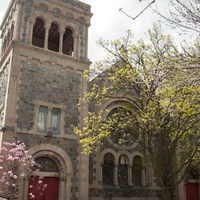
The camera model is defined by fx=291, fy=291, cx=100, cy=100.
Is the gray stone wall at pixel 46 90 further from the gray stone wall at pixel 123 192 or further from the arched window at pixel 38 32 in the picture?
the arched window at pixel 38 32

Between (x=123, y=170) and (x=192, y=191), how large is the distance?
608 cm

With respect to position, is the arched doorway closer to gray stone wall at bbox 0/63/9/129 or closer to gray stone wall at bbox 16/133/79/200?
gray stone wall at bbox 16/133/79/200

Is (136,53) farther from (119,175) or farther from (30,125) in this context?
(119,175)

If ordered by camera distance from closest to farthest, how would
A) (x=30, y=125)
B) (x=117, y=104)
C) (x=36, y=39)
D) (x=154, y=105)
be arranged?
(x=154, y=105), (x=30, y=125), (x=117, y=104), (x=36, y=39)

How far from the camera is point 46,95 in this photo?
17.2 meters

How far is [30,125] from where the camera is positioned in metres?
16.1

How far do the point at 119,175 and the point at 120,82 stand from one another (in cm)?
717

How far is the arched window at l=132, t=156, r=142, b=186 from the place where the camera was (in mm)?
19750

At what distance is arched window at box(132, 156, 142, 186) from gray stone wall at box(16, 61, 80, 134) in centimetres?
535

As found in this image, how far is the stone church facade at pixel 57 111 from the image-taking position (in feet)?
52.8

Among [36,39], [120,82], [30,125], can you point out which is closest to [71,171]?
[30,125]

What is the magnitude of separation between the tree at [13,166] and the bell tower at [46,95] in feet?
1.87

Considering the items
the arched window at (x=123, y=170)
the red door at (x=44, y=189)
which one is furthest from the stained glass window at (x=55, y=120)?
the arched window at (x=123, y=170)

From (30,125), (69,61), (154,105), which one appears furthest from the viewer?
(69,61)
